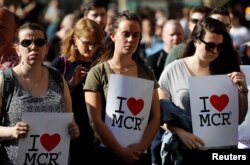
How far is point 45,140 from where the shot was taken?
6242mm

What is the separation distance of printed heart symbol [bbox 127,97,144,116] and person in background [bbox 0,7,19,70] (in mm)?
1066

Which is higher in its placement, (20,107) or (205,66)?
(205,66)

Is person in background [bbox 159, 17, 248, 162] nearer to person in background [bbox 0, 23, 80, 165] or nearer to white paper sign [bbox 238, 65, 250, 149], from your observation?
white paper sign [bbox 238, 65, 250, 149]

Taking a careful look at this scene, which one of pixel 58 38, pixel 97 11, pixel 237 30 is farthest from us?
pixel 237 30

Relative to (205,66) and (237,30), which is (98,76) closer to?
(205,66)

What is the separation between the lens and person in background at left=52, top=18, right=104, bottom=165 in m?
7.30

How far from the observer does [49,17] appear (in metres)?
20.7

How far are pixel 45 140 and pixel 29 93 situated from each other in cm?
38

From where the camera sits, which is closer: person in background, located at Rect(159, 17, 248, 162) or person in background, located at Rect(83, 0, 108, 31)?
person in background, located at Rect(159, 17, 248, 162)

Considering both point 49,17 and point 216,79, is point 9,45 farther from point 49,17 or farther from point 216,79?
point 49,17

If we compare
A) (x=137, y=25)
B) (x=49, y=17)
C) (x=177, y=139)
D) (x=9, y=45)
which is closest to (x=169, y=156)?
(x=177, y=139)

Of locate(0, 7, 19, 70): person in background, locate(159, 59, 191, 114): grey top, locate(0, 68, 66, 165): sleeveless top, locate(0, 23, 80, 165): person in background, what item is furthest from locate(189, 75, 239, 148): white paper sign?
locate(0, 7, 19, 70): person in background

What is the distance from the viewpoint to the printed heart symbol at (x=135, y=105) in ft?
21.7

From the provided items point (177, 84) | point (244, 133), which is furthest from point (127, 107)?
point (244, 133)
